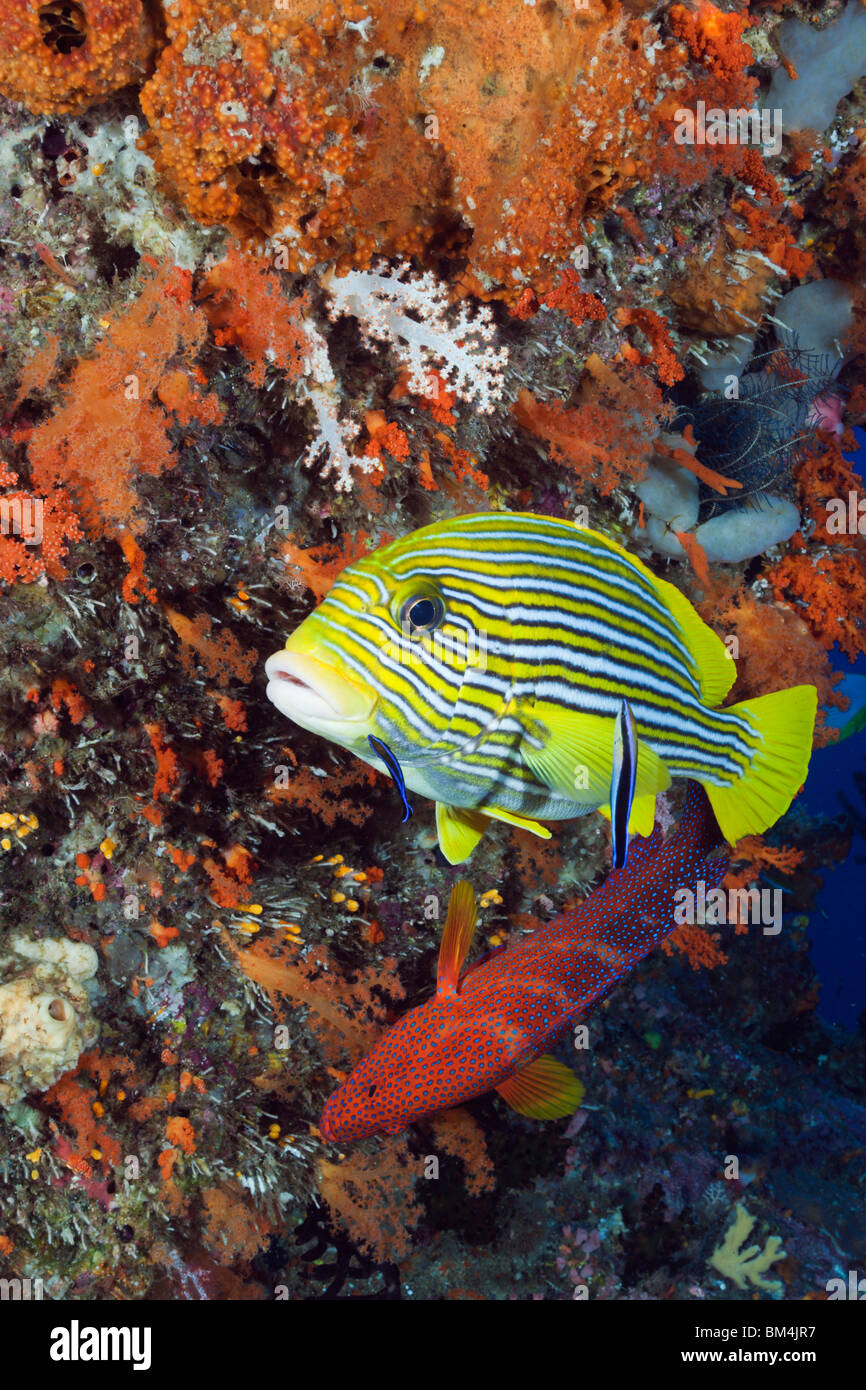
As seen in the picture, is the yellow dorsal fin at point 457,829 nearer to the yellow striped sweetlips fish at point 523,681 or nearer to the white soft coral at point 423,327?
the yellow striped sweetlips fish at point 523,681

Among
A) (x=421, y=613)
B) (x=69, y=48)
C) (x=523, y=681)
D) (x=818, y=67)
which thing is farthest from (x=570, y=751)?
(x=818, y=67)

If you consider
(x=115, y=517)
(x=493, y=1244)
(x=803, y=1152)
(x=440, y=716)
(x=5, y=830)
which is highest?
(x=115, y=517)

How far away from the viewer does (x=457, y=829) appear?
6.21ft

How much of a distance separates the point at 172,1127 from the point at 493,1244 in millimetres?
2477

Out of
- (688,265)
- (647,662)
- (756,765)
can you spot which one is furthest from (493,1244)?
(688,265)

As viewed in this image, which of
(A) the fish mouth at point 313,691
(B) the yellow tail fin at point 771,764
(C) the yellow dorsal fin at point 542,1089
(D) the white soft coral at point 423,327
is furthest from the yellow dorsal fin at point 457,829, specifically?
(D) the white soft coral at point 423,327

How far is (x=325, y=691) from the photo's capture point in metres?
1.40

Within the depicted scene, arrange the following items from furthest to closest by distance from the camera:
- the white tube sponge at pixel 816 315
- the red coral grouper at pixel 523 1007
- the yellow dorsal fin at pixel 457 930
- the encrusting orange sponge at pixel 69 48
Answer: the white tube sponge at pixel 816 315 → the red coral grouper at pixel 523 1007 → the yellow dorsal fin at pixel 457 930 → the encrusting orange sponge at pixel 69 48

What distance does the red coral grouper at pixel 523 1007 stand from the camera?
3.10 metres

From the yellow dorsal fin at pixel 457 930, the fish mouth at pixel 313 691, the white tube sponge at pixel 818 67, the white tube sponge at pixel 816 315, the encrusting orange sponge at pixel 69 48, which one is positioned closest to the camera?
the fish mouth at pixel 313 691

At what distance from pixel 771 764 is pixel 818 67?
420cm

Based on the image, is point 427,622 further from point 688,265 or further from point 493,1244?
point 493,1244

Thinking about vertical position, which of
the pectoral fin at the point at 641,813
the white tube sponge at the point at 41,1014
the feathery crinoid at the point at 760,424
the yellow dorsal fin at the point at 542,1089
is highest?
the feathery crinoid at the point at 760,424
